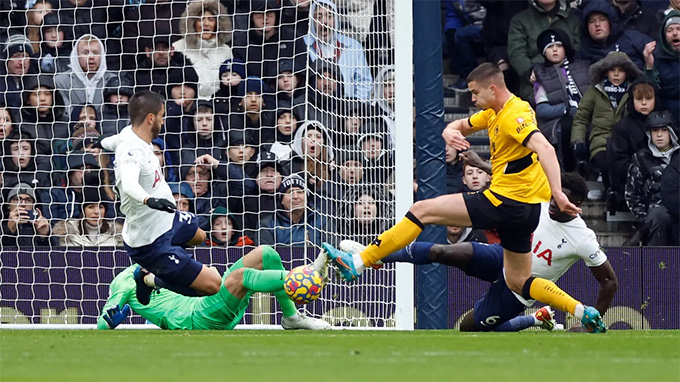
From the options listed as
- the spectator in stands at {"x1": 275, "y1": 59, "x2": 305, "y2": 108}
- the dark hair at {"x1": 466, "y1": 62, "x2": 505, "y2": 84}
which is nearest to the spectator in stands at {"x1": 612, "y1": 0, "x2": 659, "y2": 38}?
the spectator in stands at {"x1": 275, "y1": 59, "x2": 305, "y2": 108}

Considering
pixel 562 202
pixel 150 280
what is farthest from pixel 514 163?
pixel 150 280

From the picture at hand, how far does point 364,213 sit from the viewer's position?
36.0ft

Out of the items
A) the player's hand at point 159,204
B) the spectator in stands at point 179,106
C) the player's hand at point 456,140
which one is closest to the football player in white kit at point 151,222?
the player's hand at point 159,204

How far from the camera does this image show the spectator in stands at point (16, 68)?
12805 mm

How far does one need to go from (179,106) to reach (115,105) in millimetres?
843

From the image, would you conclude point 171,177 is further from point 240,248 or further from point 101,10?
point 101,10

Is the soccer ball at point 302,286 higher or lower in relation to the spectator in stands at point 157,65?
lower

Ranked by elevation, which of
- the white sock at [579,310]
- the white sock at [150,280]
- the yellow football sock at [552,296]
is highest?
the white sock at [150,280]

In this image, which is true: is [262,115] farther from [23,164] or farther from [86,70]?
[23,164]

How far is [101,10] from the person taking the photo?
43.4 ft

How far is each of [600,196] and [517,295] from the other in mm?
5158

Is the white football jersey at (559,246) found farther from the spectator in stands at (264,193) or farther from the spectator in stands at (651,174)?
the spectator in stands at (651,174)

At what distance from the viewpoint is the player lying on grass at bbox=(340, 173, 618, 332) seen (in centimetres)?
941

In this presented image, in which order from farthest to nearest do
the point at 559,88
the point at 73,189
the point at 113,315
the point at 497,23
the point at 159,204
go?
the point at 497,23 < the point at 559,88 < the point at 73,189 < the point at 113,315 < the point at 159,204
